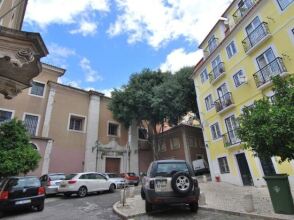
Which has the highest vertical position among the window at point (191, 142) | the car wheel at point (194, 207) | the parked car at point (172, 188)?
the window at point (191, 142)

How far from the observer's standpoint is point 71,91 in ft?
80.5

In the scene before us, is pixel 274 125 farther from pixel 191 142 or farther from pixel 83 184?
pixel 191 142

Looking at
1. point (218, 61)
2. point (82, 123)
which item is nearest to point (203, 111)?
point (218, 61)

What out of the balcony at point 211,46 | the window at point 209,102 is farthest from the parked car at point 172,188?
the balcony at point 211,46

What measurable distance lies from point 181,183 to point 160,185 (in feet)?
2.30

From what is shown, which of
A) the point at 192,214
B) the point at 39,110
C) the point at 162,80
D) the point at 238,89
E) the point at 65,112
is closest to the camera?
the point at 192,214

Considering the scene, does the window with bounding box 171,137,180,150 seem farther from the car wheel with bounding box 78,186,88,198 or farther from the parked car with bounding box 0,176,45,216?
the parked car with bounding box 0,176,45,216

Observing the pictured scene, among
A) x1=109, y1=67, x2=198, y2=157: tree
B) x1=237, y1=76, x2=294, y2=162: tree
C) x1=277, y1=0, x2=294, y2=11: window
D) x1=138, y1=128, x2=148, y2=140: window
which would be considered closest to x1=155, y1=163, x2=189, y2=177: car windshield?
x1=237, y1=76, x2=294, y2=162: tree

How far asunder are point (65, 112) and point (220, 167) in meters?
16.8

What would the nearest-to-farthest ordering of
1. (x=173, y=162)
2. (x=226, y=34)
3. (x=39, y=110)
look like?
1. (x=173, y=162)
2. (x=226, y=34)
3. (x=39, y=110)

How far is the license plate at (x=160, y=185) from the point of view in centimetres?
710

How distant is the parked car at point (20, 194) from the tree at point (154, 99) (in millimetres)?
15733

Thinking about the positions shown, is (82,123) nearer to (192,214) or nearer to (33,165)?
(33,165)

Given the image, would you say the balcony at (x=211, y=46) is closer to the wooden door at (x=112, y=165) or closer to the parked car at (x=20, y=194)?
the wooden door at (x=112, y=165)
